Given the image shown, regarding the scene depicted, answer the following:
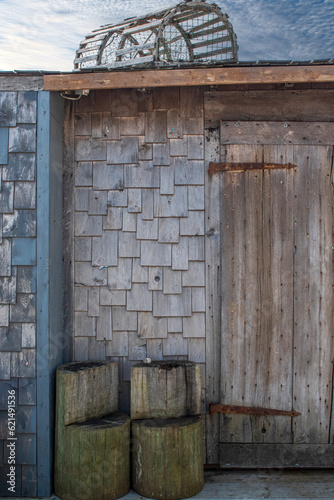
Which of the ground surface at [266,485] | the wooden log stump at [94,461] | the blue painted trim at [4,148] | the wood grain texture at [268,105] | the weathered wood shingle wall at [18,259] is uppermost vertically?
the wood grain texture at [268,105]

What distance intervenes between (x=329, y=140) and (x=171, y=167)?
1342mm

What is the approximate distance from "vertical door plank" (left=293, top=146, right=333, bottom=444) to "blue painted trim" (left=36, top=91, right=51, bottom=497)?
2005 mm

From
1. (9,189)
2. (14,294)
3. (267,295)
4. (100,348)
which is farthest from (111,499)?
(9,189)

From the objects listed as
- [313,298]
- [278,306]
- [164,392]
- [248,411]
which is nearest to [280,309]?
[278,306]

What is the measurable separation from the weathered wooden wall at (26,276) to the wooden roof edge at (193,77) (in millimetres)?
Result: 265

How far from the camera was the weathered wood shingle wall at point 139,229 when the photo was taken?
343cm

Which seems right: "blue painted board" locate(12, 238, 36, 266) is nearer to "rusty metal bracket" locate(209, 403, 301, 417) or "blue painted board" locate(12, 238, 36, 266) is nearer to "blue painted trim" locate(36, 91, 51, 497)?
"blue painted trim" locate(36, 91, 51, 497)

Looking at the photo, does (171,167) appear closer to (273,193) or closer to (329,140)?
(273,193)

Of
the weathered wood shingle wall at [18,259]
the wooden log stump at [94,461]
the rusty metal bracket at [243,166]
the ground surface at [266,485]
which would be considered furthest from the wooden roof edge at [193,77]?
the ground surface at [266,485]

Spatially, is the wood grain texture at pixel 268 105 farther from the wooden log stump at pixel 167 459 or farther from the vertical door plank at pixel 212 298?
the wooden log stump at pixel 167 459

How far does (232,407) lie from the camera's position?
134 inches

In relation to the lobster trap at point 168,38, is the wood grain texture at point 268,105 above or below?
below

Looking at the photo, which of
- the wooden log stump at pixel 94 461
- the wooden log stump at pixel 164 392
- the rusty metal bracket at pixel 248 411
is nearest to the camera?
the wooden log stump at pixel 94 461

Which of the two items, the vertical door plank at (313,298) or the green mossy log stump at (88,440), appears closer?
the green mossy log stump at (88,440)
